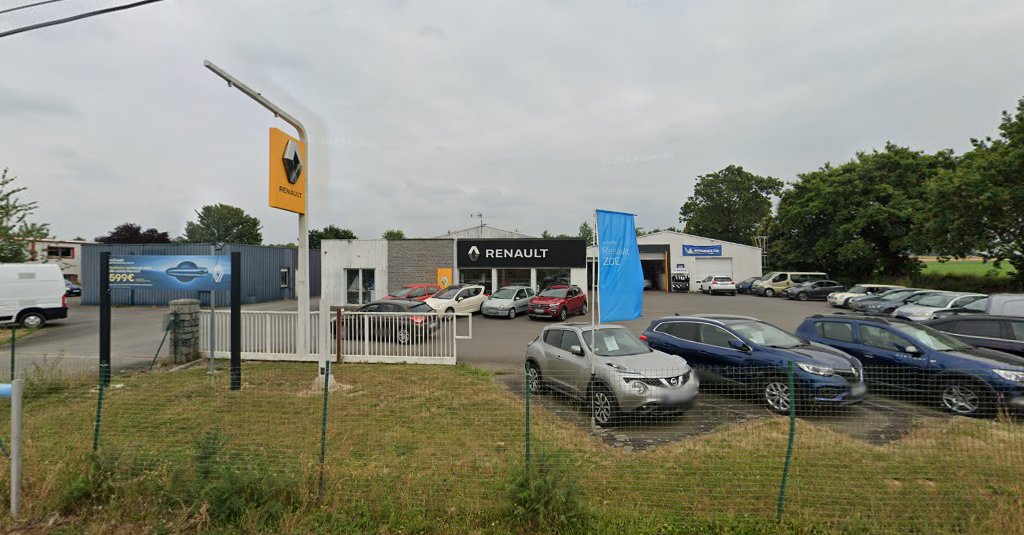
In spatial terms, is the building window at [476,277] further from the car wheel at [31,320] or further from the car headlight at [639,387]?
the car headlight at [639,387]

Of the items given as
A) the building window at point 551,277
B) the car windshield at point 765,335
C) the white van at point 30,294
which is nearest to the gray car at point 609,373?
the car windshield at point 765,335

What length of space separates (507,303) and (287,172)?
483 inches

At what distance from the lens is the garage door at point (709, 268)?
126 feet

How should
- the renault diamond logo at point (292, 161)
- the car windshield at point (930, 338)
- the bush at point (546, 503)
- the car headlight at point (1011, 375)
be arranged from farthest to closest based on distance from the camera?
the renault diamond logo at point (292, 161) → the car windshield at point (930, 338) → the car headlight at point (1011, 375) → the bush at point (546, 503)

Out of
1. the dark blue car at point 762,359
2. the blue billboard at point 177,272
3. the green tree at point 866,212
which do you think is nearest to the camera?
the dark blue car at point 762,359

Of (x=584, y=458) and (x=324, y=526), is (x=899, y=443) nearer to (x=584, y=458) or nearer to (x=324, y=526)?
(x=584, y=458)

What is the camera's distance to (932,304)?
17.2 metres

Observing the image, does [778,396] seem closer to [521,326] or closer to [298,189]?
[298,189]

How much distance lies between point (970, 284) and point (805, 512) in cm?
3554

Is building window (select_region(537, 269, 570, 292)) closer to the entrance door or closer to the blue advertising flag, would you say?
the entrance door

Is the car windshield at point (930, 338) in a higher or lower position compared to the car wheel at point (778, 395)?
higher

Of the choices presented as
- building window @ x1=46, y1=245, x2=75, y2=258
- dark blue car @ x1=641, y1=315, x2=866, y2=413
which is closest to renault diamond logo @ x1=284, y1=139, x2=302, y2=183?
dark blue car @ x1=641, y1=315, x2=866, y2=413

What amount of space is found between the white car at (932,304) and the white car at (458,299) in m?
17.3

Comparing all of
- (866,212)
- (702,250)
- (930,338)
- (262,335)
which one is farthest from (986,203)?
(262,335)
